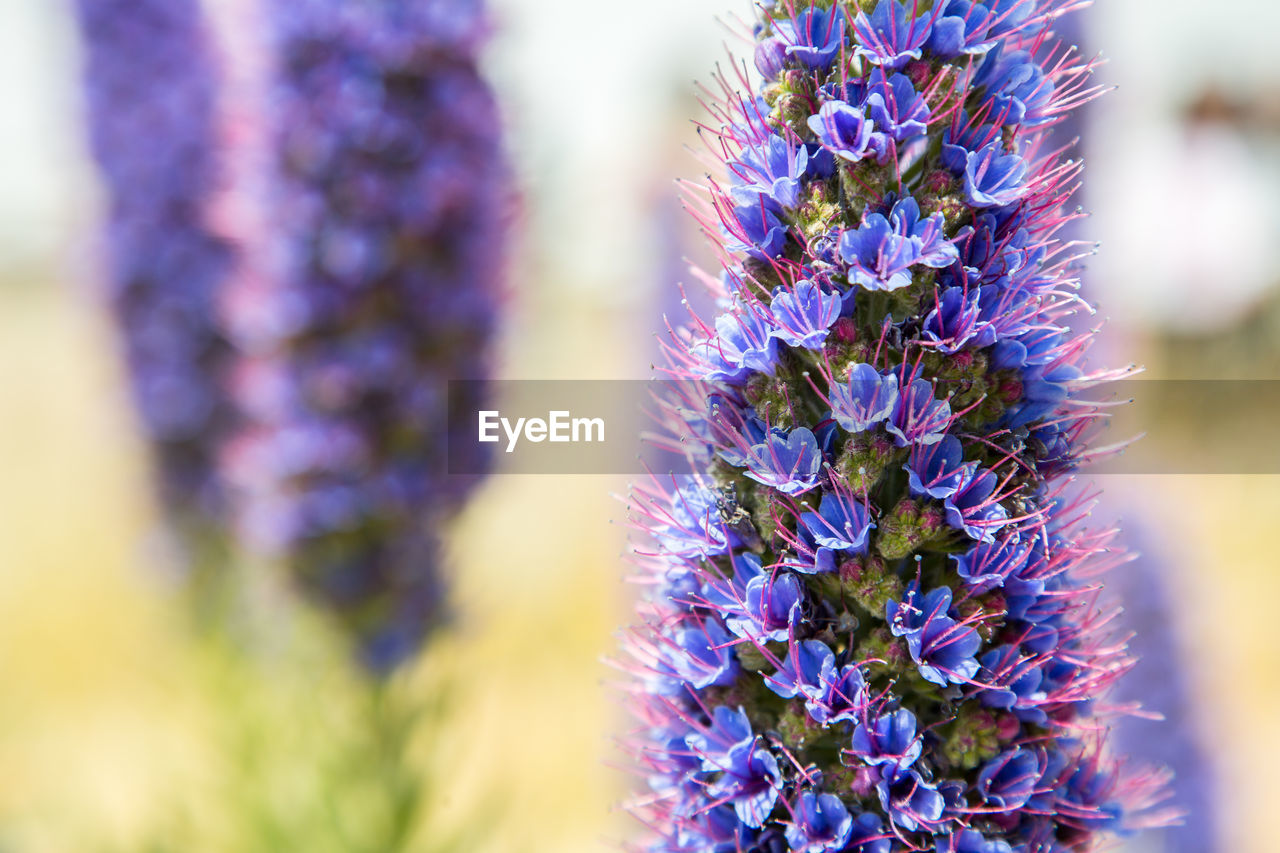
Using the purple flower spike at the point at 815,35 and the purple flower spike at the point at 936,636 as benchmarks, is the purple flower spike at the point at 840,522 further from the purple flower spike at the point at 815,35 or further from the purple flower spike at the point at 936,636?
the purple flower spike at the point at 815,35

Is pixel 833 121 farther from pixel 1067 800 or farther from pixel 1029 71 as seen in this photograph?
pixel 1067 800

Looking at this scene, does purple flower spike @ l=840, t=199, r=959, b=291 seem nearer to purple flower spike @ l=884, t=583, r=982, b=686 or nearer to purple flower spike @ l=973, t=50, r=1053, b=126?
purple flower spike @ l=973, t=50, r=1053, b=126

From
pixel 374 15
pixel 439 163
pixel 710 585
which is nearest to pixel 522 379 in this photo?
pixel 439 163

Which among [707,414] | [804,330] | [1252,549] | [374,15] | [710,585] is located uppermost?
[374,15]

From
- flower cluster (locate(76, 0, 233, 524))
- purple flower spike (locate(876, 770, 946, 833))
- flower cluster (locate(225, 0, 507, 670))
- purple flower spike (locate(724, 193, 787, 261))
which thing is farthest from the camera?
flower cluster (locate(76, 0, 233, 524))

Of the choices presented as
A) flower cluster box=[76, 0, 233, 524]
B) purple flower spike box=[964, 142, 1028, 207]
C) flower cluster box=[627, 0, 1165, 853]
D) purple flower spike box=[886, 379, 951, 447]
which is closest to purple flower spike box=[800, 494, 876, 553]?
flower cluster box=[627, 0, 1165, 853]

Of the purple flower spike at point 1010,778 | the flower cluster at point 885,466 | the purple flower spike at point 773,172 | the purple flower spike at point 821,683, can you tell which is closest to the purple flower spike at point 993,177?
the flower cluster at point 885,466

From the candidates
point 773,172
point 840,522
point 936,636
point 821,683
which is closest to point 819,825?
point 821,683
